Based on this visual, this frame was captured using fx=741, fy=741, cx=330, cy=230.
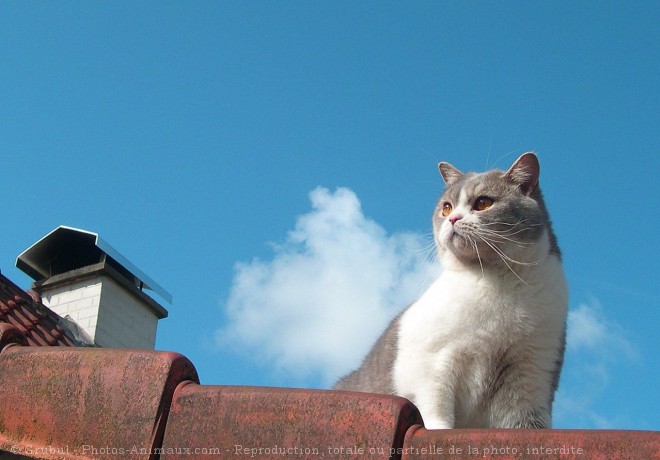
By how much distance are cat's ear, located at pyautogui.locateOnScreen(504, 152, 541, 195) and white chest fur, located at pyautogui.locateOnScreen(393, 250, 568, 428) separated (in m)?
0.55

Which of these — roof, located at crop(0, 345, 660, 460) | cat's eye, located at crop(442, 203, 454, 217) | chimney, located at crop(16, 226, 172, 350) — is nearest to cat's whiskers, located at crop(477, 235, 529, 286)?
cat's eye, located at crop(442, 203, 454, 217)

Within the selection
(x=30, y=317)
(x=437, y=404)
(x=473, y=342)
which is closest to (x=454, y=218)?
(x=473, y=342)

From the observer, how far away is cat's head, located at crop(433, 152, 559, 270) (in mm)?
3430

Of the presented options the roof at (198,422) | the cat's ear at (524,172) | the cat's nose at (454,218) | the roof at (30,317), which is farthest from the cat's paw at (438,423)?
the roof at (30,317)

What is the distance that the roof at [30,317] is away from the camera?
16.3 ft

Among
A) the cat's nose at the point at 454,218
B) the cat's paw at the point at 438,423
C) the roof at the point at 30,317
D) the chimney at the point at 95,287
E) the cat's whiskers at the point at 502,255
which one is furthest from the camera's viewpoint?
the chimney at the point at 95,287

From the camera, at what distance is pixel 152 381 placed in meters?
1.83

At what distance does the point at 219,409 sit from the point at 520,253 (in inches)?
83.4

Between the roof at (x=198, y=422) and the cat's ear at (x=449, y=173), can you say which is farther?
the cat's ear at (x=449, y=173)

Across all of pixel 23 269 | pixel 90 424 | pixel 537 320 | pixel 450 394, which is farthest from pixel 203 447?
pixel 23 269

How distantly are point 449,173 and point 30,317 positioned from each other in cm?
321

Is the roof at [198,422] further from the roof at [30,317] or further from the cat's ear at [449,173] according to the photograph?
the roof at [30,317]

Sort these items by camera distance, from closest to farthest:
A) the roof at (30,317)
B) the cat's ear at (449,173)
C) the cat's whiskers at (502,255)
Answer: the cat's whiskers at (502,255) < the cat's ear at (449,173) < the roof at (30,317)

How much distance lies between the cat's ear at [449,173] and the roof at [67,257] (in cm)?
406
